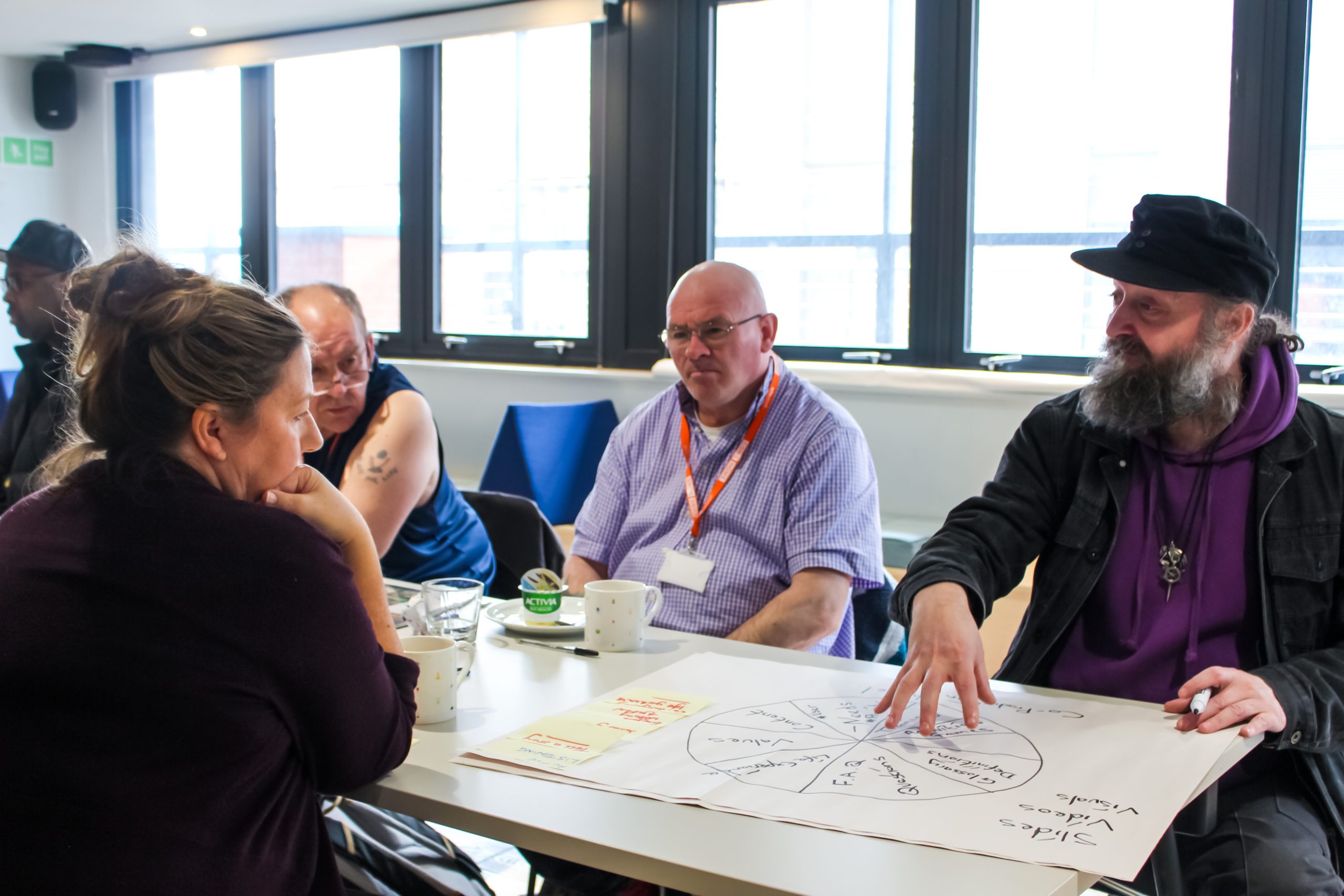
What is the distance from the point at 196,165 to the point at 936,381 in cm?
483

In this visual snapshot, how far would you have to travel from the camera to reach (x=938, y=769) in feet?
4.28

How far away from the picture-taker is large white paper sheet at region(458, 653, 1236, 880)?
1139 millimetres

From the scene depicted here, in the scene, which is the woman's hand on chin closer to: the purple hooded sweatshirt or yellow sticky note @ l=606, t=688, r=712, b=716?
yellow sticky note @ l=606, t=688, r=712, b=716

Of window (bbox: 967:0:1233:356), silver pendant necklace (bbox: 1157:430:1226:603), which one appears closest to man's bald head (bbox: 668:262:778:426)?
silver pendant necklace (bbox: 1157:430:1226:603)

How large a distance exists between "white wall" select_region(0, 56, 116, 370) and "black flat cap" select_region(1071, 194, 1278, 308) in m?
6.40

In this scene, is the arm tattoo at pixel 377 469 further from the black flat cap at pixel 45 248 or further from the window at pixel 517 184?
the window at pixel 517 184

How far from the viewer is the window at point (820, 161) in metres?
4.70

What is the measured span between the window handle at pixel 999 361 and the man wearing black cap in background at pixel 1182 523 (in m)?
2.43

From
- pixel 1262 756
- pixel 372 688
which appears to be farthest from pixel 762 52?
pixel 372 688

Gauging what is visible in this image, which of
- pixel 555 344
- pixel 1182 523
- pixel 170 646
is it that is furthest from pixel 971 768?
pixel 555 344

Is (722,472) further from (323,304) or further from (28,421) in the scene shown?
(28,421)

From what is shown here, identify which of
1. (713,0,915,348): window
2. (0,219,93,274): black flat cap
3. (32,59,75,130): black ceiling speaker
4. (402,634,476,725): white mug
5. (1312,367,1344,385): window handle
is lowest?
(402,634,476,725): white mug

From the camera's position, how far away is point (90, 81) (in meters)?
6.98

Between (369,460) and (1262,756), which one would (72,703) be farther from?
(1262,756)
